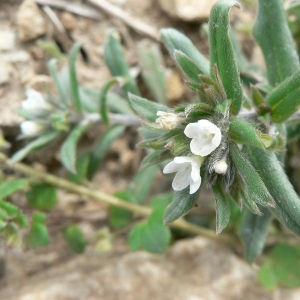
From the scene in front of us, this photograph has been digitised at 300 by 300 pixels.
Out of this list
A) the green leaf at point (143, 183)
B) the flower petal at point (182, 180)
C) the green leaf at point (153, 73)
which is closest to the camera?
the flower petal at point (182, 180)

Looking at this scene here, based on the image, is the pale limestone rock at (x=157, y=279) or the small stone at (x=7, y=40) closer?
the pale limestone rock at (x=157, y=279)

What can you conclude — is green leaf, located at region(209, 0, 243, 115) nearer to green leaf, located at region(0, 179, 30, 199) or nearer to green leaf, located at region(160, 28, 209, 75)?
green leaf, located at region(160, 28, 209, 75)

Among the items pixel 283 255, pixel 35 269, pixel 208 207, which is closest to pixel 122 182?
pixel 208 207

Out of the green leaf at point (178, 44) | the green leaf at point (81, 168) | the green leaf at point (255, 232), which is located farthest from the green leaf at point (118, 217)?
the green leaf at point (178, 44)

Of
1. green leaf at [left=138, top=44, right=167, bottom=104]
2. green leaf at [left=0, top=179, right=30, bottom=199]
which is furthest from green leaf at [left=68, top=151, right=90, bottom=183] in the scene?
green leaf at [left=138, top=44, right=167, bottom=104]

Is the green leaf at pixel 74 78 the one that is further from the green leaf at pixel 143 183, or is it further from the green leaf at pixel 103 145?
the green leaf at pixel 143 183

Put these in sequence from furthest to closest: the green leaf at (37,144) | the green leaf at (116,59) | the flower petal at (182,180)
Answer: the green leaf at (116,59) → the green leaf at (37,144) → the flower petal at (182,180)
